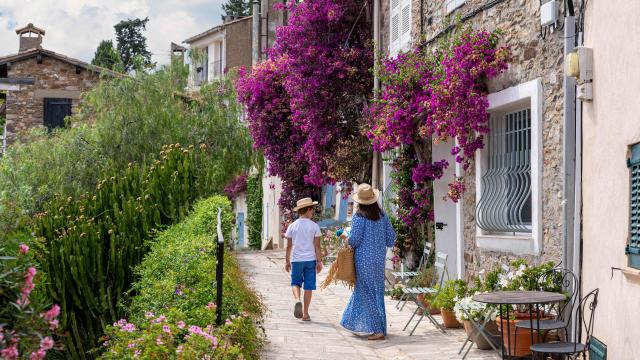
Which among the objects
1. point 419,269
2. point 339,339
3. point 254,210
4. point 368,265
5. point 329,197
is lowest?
point 339,339

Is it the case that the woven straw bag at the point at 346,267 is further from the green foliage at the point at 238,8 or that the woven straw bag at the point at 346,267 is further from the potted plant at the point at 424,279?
the green foliage at the point at 238,8

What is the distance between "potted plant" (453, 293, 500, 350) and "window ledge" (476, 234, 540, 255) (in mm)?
805

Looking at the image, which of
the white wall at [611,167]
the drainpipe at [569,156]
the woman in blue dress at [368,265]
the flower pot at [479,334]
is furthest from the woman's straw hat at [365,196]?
the white wall at [611,167]

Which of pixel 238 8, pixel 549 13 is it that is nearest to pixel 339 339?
pixel 549 13

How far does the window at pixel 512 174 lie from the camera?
9188 millimetres

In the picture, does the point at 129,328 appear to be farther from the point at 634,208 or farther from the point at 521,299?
the point at 634,208

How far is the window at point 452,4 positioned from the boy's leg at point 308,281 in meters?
3.80

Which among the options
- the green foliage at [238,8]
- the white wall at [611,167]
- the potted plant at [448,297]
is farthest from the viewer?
the green foliage at [238,8]

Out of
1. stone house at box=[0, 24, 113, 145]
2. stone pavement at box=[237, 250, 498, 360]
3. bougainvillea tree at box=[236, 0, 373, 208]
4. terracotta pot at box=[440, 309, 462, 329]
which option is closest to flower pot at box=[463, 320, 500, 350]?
stone pavement at box=[237, 250, 498, 360]

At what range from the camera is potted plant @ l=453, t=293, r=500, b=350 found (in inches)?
339

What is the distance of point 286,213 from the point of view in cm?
2414

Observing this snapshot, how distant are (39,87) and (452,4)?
77.0 feet

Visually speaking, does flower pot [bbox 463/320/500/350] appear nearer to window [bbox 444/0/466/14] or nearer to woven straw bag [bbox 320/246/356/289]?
woven straw bag [bbox 320/246/356/289]

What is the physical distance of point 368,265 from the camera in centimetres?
985
